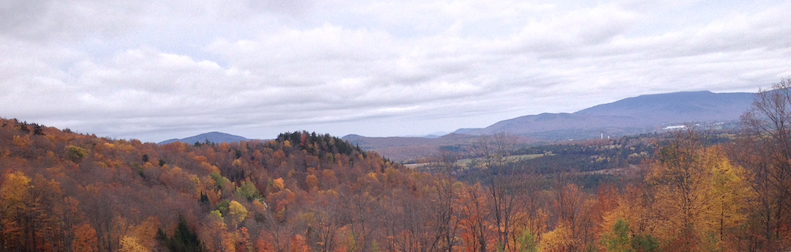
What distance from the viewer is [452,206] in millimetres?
26891

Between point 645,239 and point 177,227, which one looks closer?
point 645,239

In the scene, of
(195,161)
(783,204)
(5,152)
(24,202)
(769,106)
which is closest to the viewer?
(769,106)

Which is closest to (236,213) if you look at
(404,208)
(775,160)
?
→ (404,208)

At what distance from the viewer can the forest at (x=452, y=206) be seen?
76.4 ft

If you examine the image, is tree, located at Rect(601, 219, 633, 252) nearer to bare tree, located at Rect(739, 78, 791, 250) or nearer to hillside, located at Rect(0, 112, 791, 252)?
hillside, located at Rect(0, 112, 791, 252)

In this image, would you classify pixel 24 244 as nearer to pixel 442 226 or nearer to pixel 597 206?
pixel 442 226

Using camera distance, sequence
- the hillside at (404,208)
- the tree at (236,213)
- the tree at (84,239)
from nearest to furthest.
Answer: the hillside at (404,208) → the tree at (84,239) → the tree at (236,213)

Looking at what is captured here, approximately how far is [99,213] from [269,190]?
4602 centimetres

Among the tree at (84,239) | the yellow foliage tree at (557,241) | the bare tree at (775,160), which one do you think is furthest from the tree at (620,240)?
the tree at (84,239)

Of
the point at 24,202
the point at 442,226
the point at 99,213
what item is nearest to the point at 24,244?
the point at 24,202

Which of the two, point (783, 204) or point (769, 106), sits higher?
point (769, 106)

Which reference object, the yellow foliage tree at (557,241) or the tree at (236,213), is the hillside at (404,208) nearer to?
the yellow foliage tree at (557,241)

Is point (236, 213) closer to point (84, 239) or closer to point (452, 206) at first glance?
point (84, 239)

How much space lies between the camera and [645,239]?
22594 millimetres
